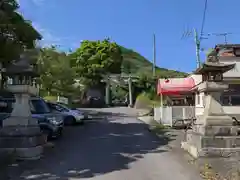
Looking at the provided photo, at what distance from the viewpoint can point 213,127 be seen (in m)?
12.3

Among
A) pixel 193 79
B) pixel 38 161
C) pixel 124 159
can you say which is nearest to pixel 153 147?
pixel 124 159

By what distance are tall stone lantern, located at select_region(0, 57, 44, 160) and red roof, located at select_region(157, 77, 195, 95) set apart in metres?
16.0

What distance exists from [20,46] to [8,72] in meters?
8.63

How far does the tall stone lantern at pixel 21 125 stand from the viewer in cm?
1251

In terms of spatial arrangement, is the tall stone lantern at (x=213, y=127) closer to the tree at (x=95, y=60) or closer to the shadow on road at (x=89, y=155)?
the shadow on road at (x=89, y=155)

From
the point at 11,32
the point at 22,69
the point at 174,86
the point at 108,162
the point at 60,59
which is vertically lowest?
the point at 108,162

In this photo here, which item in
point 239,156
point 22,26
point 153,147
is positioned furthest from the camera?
point 22,26

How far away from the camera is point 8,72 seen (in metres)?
13.5

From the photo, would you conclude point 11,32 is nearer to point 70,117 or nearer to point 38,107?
point 38,107

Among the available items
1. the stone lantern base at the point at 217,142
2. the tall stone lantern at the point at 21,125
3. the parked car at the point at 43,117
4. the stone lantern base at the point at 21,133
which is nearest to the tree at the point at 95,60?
the parked car at the point at 43,117

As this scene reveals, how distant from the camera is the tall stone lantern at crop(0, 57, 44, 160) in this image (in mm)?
12508

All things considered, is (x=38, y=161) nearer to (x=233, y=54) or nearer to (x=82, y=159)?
(x=82, y=159)

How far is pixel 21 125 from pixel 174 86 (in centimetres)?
1756

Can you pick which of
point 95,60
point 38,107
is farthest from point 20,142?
point 95,60
